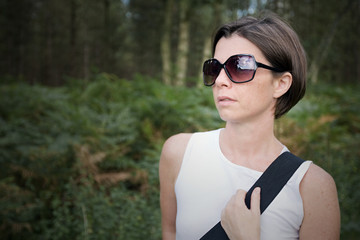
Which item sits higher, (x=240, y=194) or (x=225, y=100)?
(x=225, y=100)

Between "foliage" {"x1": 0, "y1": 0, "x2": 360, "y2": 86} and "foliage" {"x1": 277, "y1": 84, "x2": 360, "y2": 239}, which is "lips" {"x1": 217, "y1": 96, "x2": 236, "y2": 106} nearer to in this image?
"foliage" {"x1": 277, "y1": 84, "x2": 360, "y2": 239}

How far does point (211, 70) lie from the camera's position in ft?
4.71

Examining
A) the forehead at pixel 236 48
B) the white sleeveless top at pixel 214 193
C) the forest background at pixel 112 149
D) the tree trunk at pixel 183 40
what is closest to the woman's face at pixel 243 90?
the forehead at pixel 236 48

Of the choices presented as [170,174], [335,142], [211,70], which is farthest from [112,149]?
[335,142]

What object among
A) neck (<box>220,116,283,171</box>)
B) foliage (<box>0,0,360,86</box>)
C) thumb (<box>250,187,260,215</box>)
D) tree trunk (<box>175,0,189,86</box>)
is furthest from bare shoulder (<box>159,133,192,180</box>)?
foliage (<box>0,0,360,86</box>)

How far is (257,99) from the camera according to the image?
132 centimetres

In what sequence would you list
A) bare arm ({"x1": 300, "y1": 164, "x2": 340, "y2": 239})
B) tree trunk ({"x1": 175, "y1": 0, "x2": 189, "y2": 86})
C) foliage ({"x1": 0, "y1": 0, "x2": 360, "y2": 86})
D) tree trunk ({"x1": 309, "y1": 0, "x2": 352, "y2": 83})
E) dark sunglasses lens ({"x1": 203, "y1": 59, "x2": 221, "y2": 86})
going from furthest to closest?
1. foliage ({"x1": 0, "y1": 0, "x2": 360, "y2": 86})
2. tree trunk ({"x1": 175, "y1": 0, "x2": 189, "y2": 86})
3. tree trunk ({"x1": 309, "y1": 0, "x2": 352, "y2": 83})
4. dark sunglasses lens ({"x1": 203, "y1": 59, "x2": 221, "y2": 86})
5. bare arm ({"x1": 300, "y1": 164, "x2": 340, "y2": 239})

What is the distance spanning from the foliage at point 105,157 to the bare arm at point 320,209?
160 centimetres

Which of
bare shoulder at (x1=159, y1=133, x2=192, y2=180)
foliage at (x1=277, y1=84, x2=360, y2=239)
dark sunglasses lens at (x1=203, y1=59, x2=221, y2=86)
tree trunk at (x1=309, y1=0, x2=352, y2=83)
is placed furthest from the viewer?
tree trunk at (x1=309, y1=0, x2=352, y2=83)

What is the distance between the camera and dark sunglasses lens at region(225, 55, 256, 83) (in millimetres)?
1267

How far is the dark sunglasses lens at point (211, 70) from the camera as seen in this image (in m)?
1.39

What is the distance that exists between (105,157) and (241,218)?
3452mm

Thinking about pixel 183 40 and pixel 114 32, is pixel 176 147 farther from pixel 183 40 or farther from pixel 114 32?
pixel 114 32

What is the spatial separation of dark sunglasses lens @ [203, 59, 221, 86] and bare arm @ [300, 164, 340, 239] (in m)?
0.70
